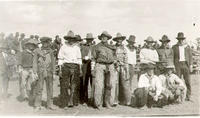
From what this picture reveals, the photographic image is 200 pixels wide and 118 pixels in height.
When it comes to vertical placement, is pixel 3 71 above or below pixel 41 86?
above

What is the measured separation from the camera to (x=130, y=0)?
8.14 metres

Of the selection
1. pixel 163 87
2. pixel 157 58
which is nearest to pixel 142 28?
pixel 157 58

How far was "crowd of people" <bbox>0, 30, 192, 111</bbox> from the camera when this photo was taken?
786 centimetres

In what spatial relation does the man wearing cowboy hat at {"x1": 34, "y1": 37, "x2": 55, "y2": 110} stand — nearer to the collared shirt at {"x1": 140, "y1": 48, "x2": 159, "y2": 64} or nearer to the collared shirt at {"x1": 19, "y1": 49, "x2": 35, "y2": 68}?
the collared shirt at {"x1": 19, "y1": 49, "x2": 35, "y2": 68}

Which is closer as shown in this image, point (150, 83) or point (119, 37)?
point (150, 83)

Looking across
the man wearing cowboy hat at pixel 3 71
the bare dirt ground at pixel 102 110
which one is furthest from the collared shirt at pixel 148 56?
the man wearing cowboy hat at pixel 3 71

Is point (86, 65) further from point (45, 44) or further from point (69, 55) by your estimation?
point (45, 44)

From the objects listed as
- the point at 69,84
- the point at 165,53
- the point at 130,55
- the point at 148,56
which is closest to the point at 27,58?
the point at 69,84

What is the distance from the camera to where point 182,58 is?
8727mm

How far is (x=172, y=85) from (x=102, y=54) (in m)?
1.69

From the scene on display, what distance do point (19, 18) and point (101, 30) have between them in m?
1.77

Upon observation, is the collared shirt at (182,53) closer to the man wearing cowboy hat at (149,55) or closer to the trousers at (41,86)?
the man wearing cowboy hat at (149,55)

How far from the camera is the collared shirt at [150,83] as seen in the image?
26.0 ft

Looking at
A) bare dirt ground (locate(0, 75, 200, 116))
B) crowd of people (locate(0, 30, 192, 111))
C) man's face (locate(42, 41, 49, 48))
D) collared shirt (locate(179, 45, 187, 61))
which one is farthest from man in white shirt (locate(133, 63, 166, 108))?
man's face (locate(42, 41, 49, 48))
